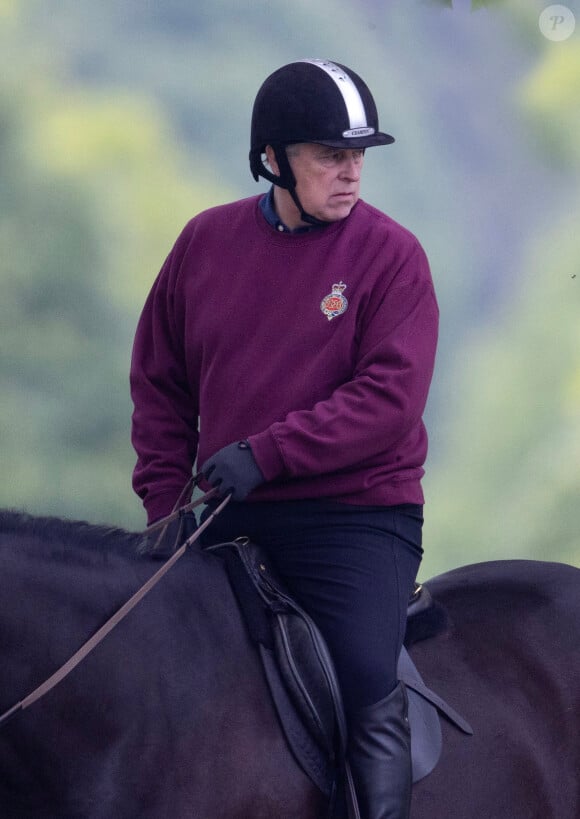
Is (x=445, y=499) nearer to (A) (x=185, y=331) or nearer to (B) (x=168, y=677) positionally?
(A) (x=185, y=331)

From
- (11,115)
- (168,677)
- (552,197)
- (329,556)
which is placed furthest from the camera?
(552,197)

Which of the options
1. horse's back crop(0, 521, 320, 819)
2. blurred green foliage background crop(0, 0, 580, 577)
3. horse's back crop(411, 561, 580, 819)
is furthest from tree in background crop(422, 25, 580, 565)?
horse's back crop(0, 521, 320, 819)

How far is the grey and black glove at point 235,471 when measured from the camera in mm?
2076

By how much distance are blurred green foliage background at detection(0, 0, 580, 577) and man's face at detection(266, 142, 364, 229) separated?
1563 millimetres

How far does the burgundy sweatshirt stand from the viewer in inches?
83.7

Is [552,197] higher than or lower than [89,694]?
higher

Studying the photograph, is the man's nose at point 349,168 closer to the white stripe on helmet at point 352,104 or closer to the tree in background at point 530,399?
the white stripe on helmet at point 352,104

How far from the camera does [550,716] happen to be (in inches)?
97.0

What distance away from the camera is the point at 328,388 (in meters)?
2.21

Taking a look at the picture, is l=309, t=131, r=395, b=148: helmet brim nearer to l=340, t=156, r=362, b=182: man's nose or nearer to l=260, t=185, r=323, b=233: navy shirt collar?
l=340, t=156, r=362, b=182: man's nose

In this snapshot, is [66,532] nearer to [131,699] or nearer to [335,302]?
[131,699]

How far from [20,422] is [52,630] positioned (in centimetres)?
200

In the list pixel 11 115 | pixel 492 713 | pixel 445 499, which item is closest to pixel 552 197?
pixel 445 499

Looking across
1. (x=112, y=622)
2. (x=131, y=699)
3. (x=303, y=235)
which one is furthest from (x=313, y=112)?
(x=131, y=699)
